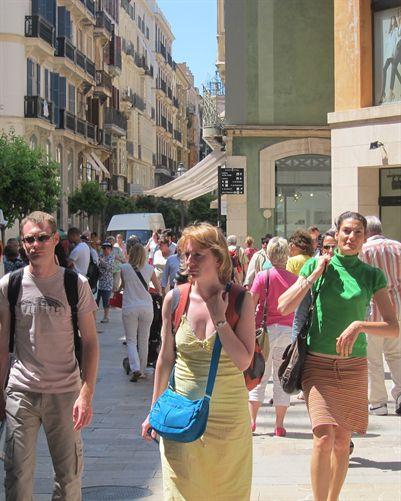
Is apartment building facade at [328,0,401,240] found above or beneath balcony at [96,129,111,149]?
beneath

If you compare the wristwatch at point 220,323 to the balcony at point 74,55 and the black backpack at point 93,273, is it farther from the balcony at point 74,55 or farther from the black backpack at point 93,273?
the balcony at point 74,55

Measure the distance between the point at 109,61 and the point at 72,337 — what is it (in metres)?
57.1

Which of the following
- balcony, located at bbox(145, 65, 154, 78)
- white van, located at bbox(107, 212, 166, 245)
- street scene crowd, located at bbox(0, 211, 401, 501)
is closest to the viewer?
street scene crowd, located at bbox(0, 211, 401, 501)

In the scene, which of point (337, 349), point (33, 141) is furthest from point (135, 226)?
point (337, 349)

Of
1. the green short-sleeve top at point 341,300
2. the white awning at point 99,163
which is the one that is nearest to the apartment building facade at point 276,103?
the green short-sleeve top at point 341,300

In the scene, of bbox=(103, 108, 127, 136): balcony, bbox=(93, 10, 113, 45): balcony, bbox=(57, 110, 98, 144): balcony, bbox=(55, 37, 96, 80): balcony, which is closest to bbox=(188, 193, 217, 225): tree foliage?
bbox=(103, 108, 127, 136): balcony

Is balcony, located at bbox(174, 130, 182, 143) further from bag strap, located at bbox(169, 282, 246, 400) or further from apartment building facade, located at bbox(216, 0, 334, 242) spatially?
bag strap, located at bbox(169, 282, 246, 400)

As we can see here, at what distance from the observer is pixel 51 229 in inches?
196

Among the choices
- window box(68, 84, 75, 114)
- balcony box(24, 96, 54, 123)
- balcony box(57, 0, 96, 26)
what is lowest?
balcony box(24, 96, 54, 123)

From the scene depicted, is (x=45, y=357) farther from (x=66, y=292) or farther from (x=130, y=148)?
(x=130, y=148)

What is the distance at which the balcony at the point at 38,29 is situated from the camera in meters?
40.9

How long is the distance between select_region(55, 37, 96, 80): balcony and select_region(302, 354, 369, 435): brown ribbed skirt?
42.4 meters

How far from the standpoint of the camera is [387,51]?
61.6 ft

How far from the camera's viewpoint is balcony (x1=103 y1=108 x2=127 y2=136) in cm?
6013
